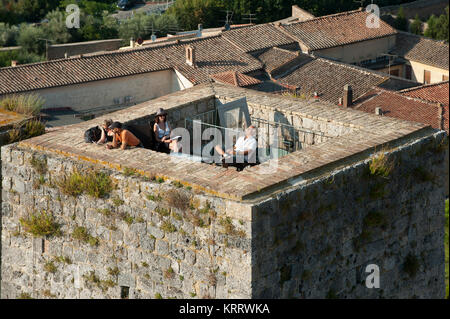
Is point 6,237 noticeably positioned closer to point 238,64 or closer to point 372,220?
point 372,220

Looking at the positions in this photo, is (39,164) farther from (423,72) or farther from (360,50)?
(423,72)

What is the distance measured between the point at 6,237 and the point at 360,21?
38956 mm

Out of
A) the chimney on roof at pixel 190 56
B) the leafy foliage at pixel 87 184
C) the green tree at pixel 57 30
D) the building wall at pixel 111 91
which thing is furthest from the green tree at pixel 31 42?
the leafy foliage at pixel 87 184

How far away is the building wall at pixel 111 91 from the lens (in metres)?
36.9

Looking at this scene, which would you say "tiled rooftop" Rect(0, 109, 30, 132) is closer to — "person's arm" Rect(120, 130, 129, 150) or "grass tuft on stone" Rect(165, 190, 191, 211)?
"person's arm" Rect(120, 130, 129, 150)

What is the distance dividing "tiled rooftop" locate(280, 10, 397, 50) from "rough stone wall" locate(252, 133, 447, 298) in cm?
3329

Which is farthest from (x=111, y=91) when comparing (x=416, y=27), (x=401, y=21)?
(x=416, y=27)

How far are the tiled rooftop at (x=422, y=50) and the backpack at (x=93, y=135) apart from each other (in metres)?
40.4

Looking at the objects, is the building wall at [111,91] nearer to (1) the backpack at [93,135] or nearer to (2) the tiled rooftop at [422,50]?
(2) the tiled rooftop at [422,50]

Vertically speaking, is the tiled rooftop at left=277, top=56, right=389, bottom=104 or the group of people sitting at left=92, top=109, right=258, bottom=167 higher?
the group of people sitting at left=92, top=109, right=258, bottom=167

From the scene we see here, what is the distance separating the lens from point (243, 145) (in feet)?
38.6

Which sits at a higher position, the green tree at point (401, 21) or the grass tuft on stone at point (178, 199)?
the grass tuft on stone at point (178, 199)

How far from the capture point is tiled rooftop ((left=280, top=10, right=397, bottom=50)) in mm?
44938

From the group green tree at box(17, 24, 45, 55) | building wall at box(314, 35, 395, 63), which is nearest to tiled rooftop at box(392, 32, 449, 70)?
building wall at box(314, 35, 395, 63)
